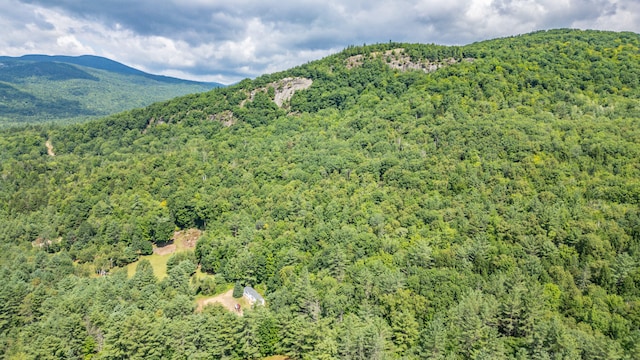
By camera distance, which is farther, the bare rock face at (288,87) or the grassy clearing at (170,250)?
the bare rock face at (288,87)

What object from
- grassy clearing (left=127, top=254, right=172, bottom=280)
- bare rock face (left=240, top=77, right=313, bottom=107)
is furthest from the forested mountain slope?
bare rock face (left=240, top=77, right=313, bottom=107)

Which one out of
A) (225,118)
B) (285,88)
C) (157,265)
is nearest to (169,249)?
(157,265)

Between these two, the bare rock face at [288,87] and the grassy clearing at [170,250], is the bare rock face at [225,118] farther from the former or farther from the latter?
the grassy clearing at [170,250]

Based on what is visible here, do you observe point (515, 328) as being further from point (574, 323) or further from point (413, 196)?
point (413, 196)

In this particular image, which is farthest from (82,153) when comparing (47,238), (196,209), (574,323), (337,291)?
(574,323)

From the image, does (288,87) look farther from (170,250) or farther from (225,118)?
(170,250)

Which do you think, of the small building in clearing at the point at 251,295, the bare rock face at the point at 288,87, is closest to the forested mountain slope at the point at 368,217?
the small building in clearing at the point at 251,295
